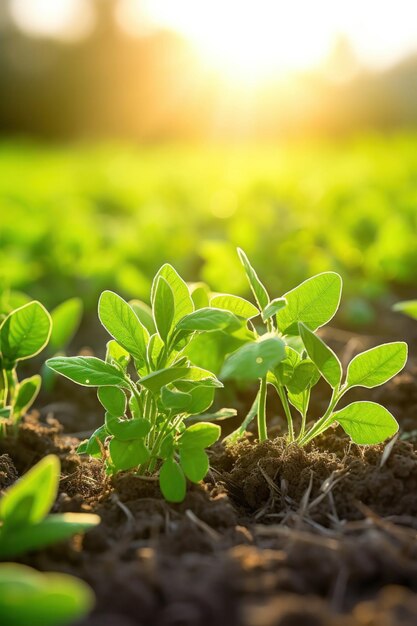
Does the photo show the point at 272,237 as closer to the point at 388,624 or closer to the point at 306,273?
the point at 306,273

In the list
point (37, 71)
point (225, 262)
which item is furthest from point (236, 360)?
point (37, 71)

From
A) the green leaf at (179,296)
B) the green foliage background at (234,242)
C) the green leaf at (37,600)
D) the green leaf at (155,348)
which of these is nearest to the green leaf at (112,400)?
the green leaf at (155,348)

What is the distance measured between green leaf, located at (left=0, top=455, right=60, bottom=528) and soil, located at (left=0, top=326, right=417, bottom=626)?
152 mm

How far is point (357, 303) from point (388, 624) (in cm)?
236

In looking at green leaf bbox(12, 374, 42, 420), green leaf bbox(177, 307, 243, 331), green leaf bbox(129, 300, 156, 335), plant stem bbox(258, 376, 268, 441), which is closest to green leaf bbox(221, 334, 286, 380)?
green leaf bbox(177, 307, 243, 331)

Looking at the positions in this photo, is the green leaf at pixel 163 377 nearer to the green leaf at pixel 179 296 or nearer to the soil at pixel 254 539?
the green leaf at pixel 179 296

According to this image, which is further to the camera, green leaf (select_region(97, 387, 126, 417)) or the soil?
green leaf (select_region(97, 387, 126, 417))

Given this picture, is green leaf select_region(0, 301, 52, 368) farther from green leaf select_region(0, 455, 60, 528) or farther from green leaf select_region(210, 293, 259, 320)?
green leaf select_region(0, 455, 60, 528)

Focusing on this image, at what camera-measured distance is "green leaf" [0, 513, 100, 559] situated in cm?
117

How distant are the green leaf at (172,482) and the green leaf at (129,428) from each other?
3.1 inches

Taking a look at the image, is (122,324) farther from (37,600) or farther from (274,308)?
(37,600)

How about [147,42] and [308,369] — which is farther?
[147,42]

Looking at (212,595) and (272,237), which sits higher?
(272,237)

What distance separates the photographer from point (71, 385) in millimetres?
2725
